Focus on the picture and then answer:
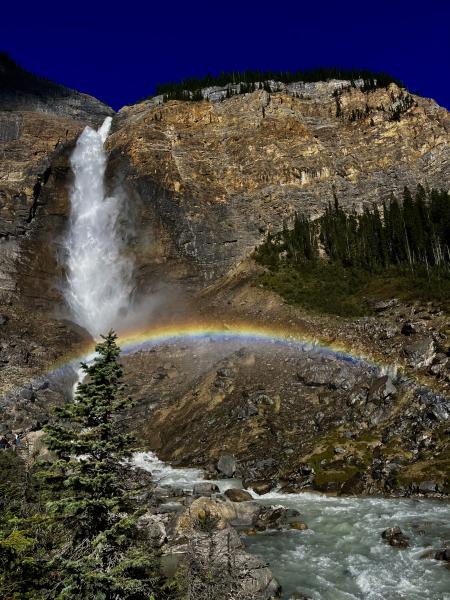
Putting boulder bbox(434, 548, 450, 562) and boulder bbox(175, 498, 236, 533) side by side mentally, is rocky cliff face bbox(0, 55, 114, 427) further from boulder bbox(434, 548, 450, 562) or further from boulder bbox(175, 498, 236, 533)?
boulder bbox(434, 548, 450, 562)

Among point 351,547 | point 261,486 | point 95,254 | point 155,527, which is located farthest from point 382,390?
point 95,254

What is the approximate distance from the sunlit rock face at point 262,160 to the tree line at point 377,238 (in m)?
5.16

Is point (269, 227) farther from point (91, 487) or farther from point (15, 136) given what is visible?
point (91, 487)

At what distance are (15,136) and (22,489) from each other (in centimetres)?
9213

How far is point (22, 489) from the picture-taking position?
1912 centimetres

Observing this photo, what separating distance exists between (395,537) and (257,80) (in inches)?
4429

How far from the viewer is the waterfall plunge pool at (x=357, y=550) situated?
16297mm

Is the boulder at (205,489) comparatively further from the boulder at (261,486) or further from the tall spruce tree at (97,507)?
the tall spruce tree at (97,507)

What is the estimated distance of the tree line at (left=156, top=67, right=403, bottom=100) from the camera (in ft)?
347

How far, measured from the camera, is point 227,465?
3303cm

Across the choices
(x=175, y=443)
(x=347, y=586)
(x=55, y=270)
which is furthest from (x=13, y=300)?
(x=347, y=586)

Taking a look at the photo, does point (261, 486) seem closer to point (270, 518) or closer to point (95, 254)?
point (270, 518)

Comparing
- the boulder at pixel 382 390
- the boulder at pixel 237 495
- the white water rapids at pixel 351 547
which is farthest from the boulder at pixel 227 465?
the boulder at pixel 382 390

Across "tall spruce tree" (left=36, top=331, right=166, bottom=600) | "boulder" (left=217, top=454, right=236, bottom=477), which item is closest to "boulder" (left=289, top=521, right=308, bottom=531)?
"boulder" (left=217, top=454, right=236, bottom=477)
